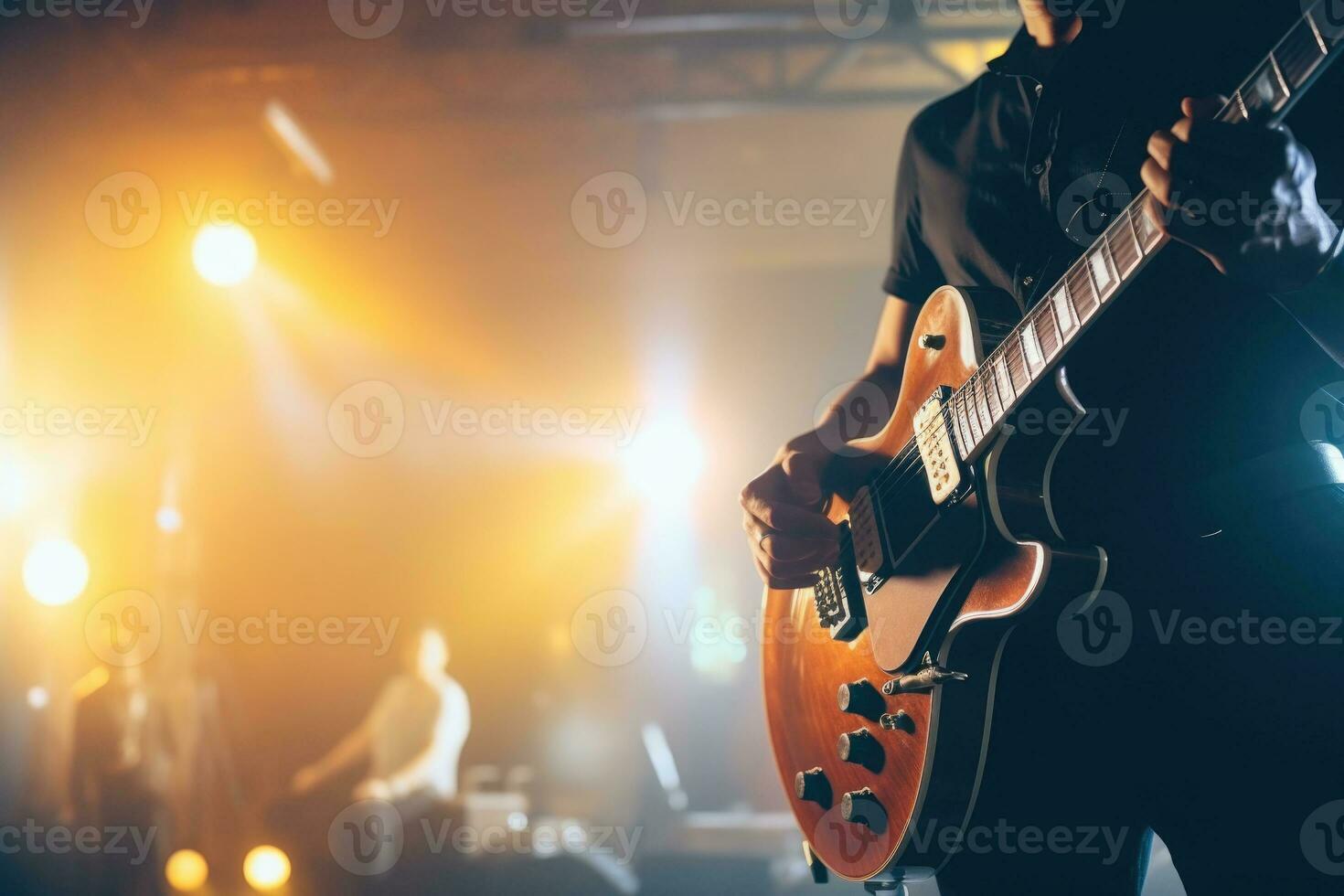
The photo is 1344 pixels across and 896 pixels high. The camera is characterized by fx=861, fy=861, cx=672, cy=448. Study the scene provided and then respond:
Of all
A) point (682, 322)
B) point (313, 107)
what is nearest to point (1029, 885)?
point (313, 107)

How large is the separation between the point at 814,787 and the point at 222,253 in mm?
5160

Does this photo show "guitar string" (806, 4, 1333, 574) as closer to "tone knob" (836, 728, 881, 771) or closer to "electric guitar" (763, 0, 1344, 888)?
"electric guitar" (763, 0, 1344, 888)

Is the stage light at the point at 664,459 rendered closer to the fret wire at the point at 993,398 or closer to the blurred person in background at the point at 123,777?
the blurred person in background at the point at 123,777

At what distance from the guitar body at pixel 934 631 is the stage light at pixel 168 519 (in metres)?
5.33

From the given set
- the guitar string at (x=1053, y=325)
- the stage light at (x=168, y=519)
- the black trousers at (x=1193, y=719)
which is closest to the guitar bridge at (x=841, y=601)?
the guitar string at (x=1053, y=325)

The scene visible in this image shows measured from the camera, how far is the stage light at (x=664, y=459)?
7508mm

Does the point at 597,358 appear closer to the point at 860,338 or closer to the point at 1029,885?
the point at 860,338

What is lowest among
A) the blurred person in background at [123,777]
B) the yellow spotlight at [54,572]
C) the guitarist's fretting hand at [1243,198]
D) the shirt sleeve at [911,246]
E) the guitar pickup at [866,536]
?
the blurred person in background at [123,777]

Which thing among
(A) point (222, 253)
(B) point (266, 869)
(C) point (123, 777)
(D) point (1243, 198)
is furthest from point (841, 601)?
(A) point (222, 253)

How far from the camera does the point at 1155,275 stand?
0.97 m

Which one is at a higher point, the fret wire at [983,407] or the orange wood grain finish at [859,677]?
the fret wire at [983,407]

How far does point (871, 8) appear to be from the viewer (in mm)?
5430

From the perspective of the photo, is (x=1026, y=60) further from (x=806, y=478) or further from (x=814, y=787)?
(x=814, y=787)

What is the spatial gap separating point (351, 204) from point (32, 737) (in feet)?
14.6
